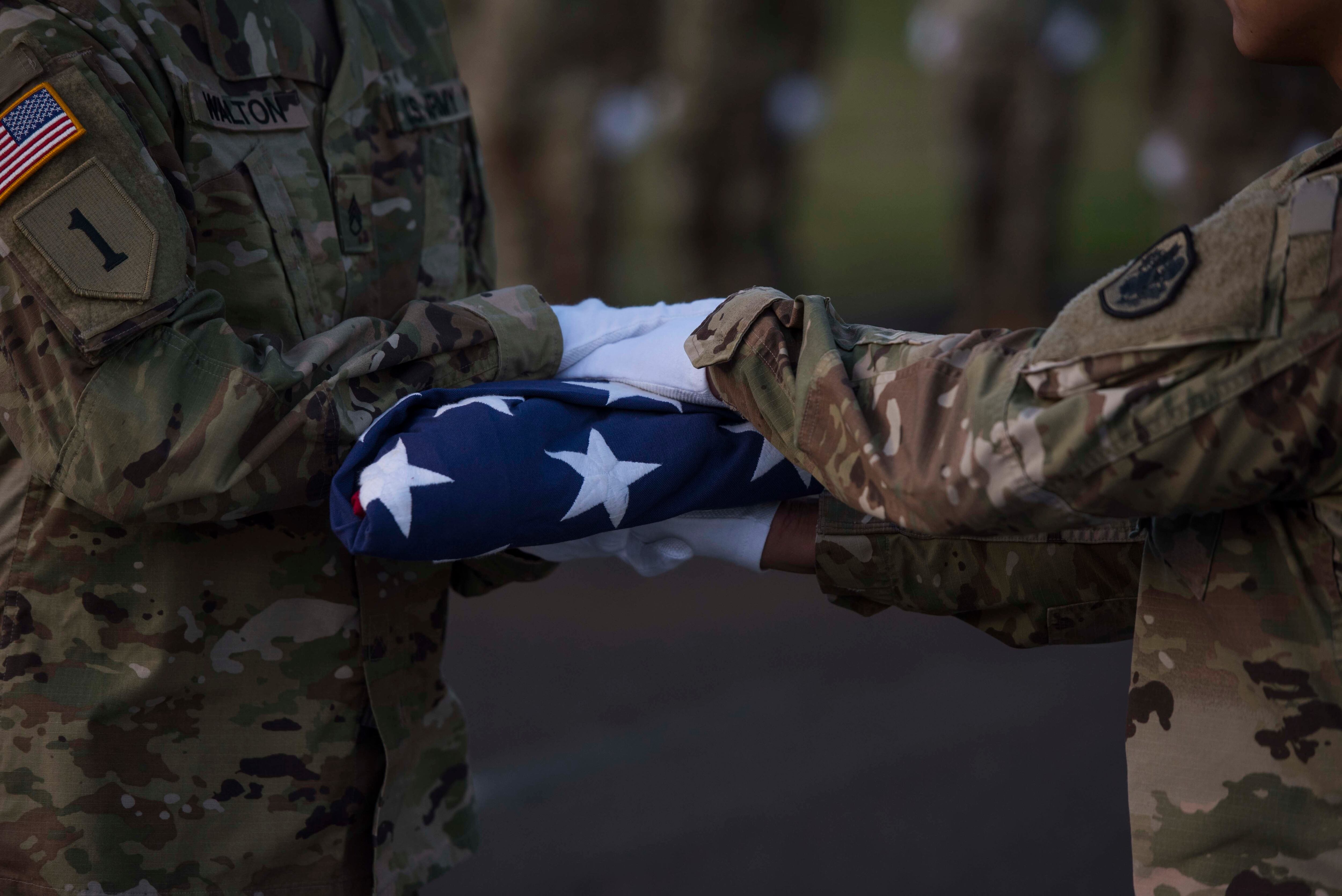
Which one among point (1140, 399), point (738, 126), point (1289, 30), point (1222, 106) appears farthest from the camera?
point (1222, 106)

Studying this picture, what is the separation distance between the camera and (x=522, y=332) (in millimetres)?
1323

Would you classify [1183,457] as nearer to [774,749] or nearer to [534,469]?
[534,469]

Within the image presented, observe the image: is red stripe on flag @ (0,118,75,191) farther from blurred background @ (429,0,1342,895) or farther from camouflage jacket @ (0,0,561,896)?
blurred background @ (429,0,1342,895)

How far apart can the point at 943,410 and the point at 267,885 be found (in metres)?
1.00

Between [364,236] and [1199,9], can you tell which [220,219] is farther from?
[1199,9]

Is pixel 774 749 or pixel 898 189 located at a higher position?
pixel 898 189

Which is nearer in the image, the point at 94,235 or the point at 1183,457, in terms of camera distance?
the point at 1183,457

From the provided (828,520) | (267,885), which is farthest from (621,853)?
(828,520)

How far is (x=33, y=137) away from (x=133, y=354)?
0.22 m

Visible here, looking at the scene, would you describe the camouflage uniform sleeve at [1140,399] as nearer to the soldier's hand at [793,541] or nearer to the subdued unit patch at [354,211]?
the soldier's hand at [793,541]

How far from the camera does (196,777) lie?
135 centimetres

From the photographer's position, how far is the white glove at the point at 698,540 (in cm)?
133

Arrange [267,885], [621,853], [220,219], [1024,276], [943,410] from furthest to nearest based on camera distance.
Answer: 1. [1024,276]
2. [621,853]
3. [267,885]
4. [220,219]
5. [943,410]

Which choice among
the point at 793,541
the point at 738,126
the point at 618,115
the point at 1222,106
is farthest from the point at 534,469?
the point at 1222,106
